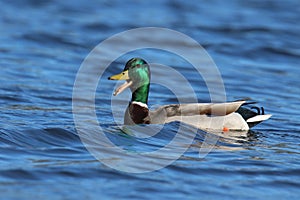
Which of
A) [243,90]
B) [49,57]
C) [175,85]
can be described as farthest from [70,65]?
[243,90]

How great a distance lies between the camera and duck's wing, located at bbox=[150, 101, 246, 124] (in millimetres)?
10516

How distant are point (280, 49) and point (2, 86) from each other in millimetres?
7762

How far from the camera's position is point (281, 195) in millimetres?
7902

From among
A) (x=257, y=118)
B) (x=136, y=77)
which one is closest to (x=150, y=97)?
(x=136, y=77)

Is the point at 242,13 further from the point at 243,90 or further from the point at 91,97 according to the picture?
the point at 91,97

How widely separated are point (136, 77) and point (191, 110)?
100 cm

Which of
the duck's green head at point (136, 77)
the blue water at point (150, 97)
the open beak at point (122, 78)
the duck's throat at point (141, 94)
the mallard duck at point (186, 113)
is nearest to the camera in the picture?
the blue water at point (150, 97)

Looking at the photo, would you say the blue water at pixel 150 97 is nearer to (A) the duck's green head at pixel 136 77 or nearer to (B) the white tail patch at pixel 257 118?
(B) the white tail patch at pixel 257 118

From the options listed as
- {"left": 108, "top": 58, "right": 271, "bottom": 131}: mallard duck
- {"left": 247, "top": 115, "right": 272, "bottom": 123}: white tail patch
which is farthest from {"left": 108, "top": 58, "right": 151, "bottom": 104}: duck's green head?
{"left": 247, "top": 115, "right": 272, "bottom": 123}: white tail patch

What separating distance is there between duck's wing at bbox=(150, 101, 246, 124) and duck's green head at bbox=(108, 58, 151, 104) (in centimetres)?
51

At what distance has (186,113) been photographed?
1049cm

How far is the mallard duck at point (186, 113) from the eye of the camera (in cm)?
1052

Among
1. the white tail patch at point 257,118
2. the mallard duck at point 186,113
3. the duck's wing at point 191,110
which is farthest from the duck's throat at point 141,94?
the white tail patch at point 257,118

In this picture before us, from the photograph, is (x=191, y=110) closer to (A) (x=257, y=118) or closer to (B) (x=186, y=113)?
(B) (x=186, y=113)
